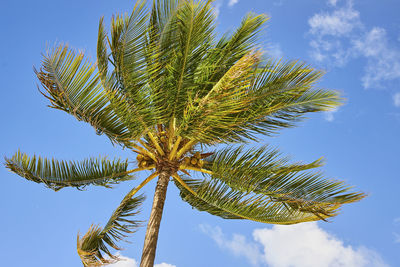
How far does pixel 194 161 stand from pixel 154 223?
1.27m

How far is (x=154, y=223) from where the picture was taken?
6465 millimetres

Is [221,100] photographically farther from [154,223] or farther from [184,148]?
[154,223]

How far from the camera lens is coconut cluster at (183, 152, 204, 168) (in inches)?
275

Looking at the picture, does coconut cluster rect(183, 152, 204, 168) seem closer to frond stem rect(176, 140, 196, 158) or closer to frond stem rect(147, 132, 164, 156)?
frond stem rect(176, 140, 196, 158)

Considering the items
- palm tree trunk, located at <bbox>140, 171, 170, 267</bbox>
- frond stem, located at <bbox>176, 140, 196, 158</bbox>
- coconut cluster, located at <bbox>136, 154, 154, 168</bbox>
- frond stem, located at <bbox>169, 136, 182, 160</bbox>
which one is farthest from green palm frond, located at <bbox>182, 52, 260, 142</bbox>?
coconut cluster, located at <bbox>136, 154, 154, 168</bbox>

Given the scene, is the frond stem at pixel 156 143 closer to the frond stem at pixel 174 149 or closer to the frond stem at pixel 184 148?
the frond stem at pixel 174 149

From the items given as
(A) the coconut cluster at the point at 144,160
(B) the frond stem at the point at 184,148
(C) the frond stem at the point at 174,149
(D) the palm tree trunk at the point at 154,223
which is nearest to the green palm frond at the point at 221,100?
(C) the frond stem at the point at 174,149

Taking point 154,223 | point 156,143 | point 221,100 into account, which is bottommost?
point 154,223

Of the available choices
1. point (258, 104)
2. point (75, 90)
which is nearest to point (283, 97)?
point (258, 104)

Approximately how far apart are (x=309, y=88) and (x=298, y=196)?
5.66 feet

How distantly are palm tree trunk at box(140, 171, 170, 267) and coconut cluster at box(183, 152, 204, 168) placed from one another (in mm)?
395

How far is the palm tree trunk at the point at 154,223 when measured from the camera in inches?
241

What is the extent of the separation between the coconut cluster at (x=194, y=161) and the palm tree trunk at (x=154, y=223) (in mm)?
395

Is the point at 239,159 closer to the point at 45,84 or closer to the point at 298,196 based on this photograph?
the point at 298,196
